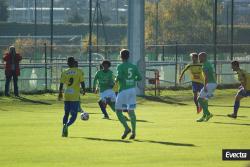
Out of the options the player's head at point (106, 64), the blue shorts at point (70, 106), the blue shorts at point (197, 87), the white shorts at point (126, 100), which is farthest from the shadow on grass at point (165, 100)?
the white shorts at point (126, 100)

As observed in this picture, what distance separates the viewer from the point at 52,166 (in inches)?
592

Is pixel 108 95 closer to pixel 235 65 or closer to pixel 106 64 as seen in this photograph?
pixel 106 64

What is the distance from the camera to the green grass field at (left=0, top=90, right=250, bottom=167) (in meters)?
15.9

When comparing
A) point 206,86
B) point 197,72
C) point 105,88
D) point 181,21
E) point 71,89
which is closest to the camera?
point 71,89

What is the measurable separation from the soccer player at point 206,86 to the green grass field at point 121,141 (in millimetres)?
331

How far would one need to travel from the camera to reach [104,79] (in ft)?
89.6

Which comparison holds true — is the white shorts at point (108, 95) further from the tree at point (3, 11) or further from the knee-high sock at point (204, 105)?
the tree at point (3, 11)

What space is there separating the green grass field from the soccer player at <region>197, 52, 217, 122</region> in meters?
0.33

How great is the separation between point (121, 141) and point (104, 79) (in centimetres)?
782

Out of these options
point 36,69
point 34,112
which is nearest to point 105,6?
point 36,69

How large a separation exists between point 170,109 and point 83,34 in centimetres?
3902

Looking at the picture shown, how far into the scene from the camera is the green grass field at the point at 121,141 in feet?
52.2

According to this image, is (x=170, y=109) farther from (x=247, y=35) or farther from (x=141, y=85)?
(x=247, y=35)

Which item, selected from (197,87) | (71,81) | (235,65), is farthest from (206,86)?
(71,81)
